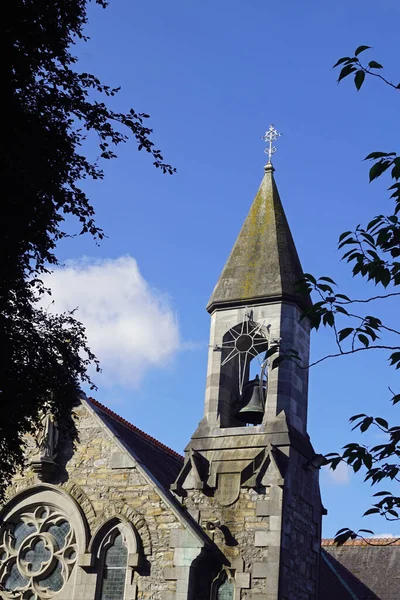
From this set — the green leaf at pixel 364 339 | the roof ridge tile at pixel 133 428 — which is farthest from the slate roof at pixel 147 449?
the green leaf at pixel 364 339

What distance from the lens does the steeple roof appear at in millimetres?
20469

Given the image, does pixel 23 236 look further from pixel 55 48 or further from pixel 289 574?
pixel 289 574

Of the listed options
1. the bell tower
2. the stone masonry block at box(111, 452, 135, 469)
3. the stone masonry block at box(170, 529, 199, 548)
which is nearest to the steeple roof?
the bell tower

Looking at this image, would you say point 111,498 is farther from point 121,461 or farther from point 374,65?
point 374,65

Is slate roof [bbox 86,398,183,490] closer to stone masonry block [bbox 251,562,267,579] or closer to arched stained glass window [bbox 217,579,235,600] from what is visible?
arched stained glass window [bbox 217,579,235,600]

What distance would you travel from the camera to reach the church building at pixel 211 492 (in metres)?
18.1

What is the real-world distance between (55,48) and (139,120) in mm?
1296

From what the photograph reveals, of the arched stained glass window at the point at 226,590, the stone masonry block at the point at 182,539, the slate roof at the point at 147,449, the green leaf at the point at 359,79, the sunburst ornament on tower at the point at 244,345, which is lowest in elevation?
the arched stained glass window at the point at 226,590

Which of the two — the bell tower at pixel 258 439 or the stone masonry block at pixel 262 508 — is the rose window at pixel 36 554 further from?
the stone masonry block at pixel 262 508

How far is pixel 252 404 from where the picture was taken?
787 inches

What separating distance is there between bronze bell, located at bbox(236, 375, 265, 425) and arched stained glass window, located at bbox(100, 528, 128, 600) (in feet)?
11.2

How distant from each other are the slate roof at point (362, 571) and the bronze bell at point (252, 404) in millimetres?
7281

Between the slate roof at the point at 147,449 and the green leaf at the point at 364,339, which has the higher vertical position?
the slate roof at the point at 147,449

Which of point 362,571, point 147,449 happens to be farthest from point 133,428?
point 362,571
